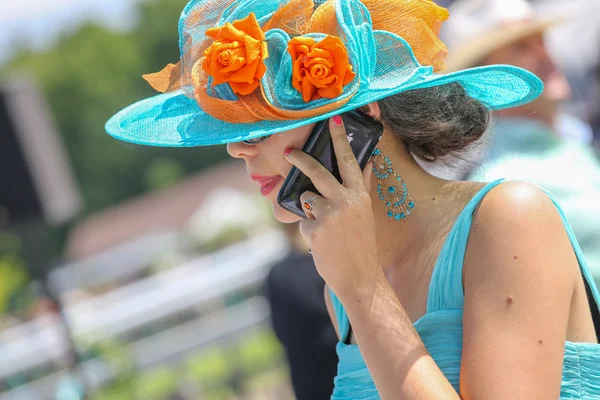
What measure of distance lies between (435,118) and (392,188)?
7.2 inches

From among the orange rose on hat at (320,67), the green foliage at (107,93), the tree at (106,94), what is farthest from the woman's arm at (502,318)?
the green foliage at (107,93)

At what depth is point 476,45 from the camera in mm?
3096

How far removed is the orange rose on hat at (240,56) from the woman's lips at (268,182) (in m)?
0.20

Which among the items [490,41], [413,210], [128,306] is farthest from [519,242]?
[128,306]

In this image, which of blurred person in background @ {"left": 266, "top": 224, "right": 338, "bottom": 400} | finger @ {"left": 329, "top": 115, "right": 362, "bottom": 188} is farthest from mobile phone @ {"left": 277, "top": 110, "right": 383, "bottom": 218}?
blurred person in background @ {"left": 266, "top": 224, "right": 338, "bottom": 400}

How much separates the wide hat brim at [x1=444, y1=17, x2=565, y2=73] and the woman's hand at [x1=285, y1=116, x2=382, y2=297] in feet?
5.60

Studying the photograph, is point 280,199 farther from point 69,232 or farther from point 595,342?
point 69,232

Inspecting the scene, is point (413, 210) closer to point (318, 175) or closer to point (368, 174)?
point (368, 174)

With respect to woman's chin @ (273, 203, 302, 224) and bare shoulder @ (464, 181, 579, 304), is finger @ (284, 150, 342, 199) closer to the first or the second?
woman's chin @ (273, 203, 302, 224)

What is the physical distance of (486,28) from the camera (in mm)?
3143

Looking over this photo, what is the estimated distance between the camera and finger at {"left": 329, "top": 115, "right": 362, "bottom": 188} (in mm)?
1528

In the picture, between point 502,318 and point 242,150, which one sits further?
point 242,150

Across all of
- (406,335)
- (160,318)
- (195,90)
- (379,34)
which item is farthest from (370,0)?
(160,318)

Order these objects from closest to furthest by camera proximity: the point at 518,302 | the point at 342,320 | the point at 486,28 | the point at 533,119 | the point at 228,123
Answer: the point at 518,302 → the point at 228,123 → the point at 342,320 → the point at 533,119 → the point at 486,28
